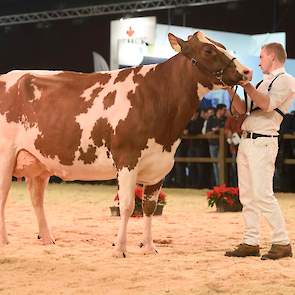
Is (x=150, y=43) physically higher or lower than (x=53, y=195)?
higher

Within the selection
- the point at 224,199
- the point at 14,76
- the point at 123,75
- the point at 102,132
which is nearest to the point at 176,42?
the point at 123,75

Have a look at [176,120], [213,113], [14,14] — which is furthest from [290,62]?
[176,120]

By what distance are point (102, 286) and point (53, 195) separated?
321 inches

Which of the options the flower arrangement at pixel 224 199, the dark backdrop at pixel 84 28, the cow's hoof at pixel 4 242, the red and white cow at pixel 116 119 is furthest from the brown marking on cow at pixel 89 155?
the dark backdrop at pixel 84 28

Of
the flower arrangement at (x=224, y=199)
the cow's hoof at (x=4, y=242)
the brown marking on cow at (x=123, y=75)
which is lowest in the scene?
the flower arrangement at (x=224, y=199)

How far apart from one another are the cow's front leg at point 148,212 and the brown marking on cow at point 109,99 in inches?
30.8

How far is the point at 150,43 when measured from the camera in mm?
16016

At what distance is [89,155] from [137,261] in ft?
3.47

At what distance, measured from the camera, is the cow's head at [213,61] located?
5.51 meters

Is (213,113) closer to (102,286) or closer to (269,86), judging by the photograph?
(269,86)

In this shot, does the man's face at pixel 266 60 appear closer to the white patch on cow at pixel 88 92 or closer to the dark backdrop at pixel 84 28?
the white patch on cow at pixel 88 92

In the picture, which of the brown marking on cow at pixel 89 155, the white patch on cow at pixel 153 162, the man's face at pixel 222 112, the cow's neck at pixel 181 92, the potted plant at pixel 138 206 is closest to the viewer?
the white patch on cow at pixel 153 162

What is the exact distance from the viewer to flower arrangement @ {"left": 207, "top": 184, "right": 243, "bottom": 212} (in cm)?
964

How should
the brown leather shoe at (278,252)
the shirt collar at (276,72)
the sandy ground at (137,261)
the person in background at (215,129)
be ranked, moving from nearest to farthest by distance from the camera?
the sandy ground at (137,261), the brown leather shoe at (278,252), the shirt collar at (276,72), the person in background at (215,129)
